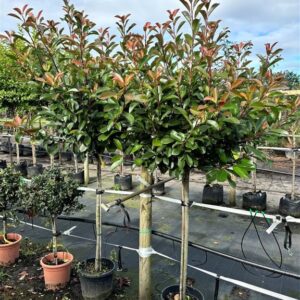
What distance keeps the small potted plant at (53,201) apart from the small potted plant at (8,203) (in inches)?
10.8

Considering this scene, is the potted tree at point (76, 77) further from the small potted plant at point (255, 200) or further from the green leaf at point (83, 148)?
the small potted plant at point (255, 200)

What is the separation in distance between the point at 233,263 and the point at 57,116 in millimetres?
2532

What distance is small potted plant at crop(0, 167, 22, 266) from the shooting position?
3351 millimetres

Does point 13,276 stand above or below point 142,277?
below

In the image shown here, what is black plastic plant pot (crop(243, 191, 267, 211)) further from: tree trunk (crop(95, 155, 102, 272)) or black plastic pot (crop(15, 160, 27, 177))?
black plastic pot (crop(15, 160, 27, 177))

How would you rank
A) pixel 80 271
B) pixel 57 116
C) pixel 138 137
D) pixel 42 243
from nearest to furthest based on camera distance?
pixel 138 137, pixel 57 116, pixel 80 271, pixel 42 243

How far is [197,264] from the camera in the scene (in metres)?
3.56

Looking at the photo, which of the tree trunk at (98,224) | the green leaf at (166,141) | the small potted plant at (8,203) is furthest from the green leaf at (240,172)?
the small potted plant at (8,203)

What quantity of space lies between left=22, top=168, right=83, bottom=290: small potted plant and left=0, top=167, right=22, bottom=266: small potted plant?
0.90ft

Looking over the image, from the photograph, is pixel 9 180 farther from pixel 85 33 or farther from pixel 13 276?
pixel 85 33

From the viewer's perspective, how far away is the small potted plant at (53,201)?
3.02 metres

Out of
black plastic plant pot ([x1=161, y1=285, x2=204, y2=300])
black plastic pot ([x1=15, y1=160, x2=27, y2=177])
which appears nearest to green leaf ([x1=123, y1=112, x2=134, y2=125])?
black plastic plant pot ([x1=161, y1=285, x2=204, y2=300])

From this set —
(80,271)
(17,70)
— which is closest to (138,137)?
(17,70)

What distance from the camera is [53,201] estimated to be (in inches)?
118
